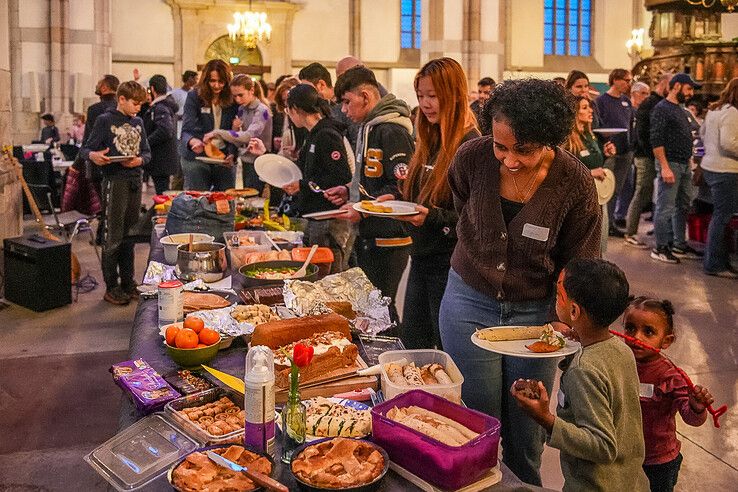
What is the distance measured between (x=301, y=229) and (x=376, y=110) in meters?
1.25

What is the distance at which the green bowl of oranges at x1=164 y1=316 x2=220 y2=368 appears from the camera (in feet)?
8.33

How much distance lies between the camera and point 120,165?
20.6 feet

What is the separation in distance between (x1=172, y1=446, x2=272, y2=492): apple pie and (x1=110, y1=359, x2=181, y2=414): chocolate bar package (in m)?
0.38

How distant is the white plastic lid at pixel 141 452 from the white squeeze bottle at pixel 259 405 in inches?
7.5

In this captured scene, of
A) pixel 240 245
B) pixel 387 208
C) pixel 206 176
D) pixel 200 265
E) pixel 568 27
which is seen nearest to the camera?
pixel 387 208

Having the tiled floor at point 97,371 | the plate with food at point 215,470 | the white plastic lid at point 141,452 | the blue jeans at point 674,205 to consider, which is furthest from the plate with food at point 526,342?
the blue jeans at point 674,205

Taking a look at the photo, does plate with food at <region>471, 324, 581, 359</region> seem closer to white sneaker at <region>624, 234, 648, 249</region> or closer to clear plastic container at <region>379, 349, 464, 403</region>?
clear plastic container at <region>379, 349, 464, 403</region>

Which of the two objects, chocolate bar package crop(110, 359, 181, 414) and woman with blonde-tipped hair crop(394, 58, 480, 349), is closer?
chocolate bar package crop(110, 359, 181, 414)

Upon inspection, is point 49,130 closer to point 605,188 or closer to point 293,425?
point 605,188

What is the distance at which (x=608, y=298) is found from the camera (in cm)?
204

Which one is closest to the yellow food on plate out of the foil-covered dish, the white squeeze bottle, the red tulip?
the foil-covered dish

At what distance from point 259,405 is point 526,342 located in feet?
2.65

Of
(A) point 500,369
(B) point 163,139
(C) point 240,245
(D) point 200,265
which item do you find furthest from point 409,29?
(A) point 500,369

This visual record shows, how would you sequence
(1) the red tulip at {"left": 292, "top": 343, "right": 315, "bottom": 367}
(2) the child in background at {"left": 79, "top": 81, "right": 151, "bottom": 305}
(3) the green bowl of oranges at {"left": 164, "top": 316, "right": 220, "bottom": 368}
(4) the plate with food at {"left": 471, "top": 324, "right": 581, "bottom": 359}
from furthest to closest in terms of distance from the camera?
(2) the child in background at {"left": 79, "top": 81, "right": 151, "bottom": 305} → (3) the green bowl of oranges at {"left": 164, "top": 316, "right": 220, "bottom": 368} → (4) the plate with food at {"left": 471, "top": 324, "right": 581, "bottom": 359} → (1) the red tulip at {"left": 292, "top": 343, "right": 315, "bottom": 367}
